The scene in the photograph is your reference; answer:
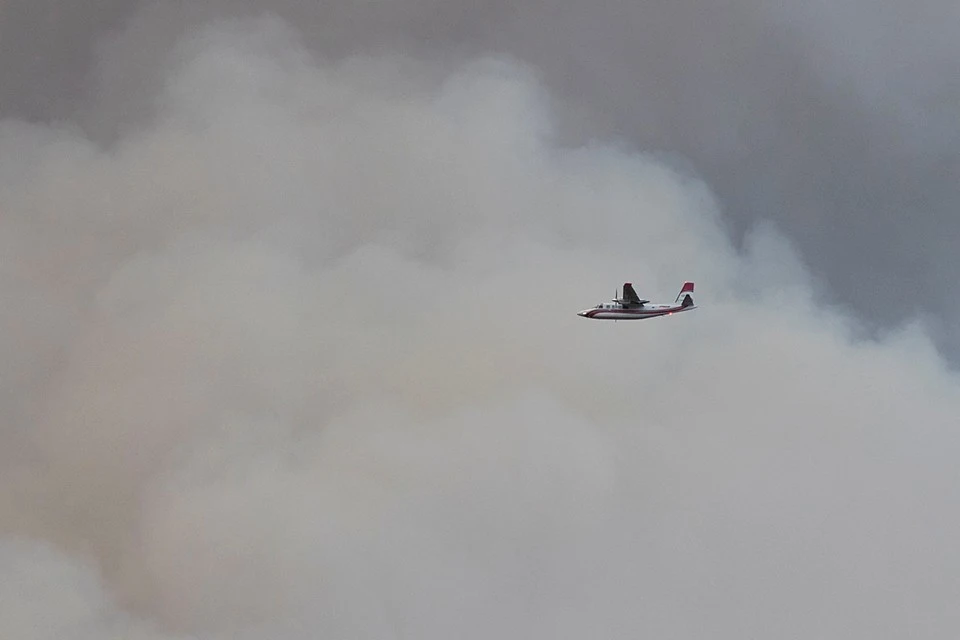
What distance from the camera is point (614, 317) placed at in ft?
654
